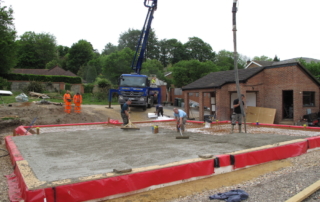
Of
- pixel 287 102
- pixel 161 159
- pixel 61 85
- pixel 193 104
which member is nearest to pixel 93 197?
pixel 161 159

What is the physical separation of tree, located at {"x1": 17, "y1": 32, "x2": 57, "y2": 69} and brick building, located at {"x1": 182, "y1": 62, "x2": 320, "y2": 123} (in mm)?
58419

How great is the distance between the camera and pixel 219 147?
7.26m

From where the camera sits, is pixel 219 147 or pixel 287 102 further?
pixel 287 102

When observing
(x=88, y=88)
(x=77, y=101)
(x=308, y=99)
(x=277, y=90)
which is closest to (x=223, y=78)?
(x=277, y=90)

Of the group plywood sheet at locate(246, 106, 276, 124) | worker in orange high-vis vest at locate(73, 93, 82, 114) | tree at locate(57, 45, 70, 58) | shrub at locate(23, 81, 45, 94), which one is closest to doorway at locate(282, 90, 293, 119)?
plywood sheet at locate(246, 106, 276, 124)

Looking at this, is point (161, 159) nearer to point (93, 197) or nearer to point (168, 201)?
point (168, 201)

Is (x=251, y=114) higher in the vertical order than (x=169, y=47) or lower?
lower

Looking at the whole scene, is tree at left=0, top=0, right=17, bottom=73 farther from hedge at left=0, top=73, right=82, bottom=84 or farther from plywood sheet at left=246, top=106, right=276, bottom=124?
plywood sheet at left=246, top=106, right=276, bottom=124

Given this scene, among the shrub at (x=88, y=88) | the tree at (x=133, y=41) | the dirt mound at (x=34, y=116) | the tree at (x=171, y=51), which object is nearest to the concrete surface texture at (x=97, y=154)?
the dirt mound at (x=34, y=116)

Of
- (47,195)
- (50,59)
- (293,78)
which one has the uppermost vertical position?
(50,59)

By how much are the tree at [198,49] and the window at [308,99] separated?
4736 cm

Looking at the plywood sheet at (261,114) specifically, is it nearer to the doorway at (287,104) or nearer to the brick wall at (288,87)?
the brick wall at (288,87)

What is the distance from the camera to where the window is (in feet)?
57.4

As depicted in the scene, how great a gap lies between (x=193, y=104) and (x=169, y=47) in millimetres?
39516
